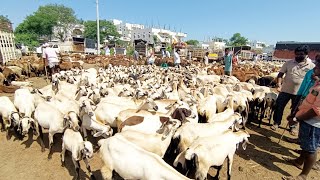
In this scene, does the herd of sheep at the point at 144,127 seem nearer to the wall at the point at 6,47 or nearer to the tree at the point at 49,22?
the wall at the point at 6,47

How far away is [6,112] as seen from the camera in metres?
6.71

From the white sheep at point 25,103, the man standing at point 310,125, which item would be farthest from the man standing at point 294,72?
the white sheep at point 25,103

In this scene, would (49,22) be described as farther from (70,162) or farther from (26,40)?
(70,162)

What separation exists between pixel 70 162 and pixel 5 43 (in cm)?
1585

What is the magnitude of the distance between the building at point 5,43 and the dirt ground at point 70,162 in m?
12.3

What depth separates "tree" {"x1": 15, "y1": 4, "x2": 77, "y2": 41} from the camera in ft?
208

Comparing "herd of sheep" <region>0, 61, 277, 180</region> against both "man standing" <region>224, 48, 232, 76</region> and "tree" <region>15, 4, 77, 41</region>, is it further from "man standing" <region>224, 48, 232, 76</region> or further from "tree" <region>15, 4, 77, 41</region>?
"tree" <region>15, 4, 77, 41</region>

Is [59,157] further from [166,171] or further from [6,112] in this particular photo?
[166,171]

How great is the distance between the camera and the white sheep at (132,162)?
3.45 metres

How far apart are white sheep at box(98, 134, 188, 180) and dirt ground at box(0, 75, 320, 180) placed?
1.09 m

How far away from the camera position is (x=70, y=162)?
17.6ft

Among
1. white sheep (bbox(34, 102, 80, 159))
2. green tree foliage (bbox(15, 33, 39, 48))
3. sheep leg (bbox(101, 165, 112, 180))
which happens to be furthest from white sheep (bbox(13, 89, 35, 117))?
green tree foliage (bbox(15, 33, 39, 48))

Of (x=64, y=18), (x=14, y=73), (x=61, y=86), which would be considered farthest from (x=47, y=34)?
(x=61, y=86)

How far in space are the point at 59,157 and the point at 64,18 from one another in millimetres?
78674
